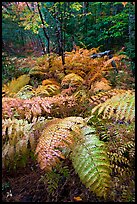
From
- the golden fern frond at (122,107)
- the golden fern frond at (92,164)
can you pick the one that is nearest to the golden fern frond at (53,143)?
the golden fern frond at (92,164)

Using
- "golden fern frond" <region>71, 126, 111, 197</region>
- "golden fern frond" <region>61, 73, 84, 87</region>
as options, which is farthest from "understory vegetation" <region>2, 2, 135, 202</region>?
"golden fern frond" <region>61, 73, 84, 87</region>

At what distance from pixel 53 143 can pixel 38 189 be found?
559 mm

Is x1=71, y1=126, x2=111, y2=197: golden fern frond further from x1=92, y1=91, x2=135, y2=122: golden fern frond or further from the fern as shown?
x1=92, y1=91, x2=135, y2=122: golden fern frond

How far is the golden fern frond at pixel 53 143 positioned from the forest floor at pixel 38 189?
0.28 m

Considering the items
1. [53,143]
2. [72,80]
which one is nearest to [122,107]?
[53,143]

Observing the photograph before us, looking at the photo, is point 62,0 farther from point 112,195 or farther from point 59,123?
point 112,195

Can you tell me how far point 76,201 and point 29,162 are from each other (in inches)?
26.3

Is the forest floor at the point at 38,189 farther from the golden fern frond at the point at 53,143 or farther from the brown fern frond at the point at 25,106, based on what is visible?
the brown fern frond at the point at 25,106

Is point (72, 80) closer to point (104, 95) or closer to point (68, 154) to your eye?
point (104, 95)

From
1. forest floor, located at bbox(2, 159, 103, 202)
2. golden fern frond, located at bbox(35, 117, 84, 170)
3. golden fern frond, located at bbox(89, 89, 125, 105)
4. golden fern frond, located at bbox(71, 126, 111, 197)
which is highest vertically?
golden fern frond, located at bbox(89, 89, 125, 105)

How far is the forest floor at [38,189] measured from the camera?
5.47 ft

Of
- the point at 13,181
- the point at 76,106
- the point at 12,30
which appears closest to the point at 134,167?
the point at 76,106

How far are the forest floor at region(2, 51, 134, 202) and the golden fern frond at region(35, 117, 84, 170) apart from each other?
282 mm

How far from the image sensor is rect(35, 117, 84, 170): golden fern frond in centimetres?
138
